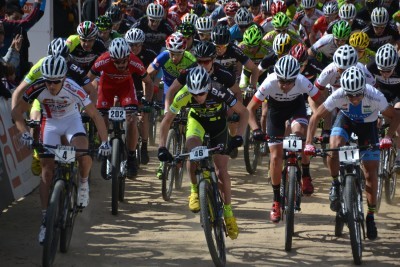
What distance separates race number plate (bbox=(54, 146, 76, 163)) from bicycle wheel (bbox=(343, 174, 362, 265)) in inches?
108

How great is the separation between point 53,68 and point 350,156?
313cm

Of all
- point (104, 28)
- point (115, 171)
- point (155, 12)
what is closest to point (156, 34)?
point (155, 12)

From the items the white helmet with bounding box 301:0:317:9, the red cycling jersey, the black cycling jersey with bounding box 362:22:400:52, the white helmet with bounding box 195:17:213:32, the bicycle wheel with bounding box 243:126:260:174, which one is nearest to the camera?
Result: the red cycling jersey

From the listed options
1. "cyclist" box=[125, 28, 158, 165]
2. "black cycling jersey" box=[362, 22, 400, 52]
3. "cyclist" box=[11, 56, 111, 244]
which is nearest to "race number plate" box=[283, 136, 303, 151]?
"cyclist" box=[11, 56, 111, 244]

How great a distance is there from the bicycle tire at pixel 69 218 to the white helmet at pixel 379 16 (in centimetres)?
786

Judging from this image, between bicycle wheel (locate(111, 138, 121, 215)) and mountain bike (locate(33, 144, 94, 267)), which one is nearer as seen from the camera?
mountain bike (locate(33, 144, 94, 267))

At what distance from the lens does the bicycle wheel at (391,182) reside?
13.6 metres

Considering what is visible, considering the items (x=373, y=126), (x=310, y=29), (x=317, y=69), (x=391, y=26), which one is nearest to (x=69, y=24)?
(x=310, y=29)

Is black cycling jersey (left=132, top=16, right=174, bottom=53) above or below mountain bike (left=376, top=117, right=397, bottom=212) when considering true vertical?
above

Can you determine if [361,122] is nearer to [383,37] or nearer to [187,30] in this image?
[187,30]

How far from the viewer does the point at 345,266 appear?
10594mm

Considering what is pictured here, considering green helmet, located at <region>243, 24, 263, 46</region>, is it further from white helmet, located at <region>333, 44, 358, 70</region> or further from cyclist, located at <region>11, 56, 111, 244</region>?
cyclist, located at <region>11, 56, 111, 244</region>

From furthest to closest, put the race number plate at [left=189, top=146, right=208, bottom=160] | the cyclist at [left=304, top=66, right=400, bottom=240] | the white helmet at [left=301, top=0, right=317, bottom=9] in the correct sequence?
the white helmet at [left=301, top=0, right=317, bottom=9]
the cyclist at [left=304, top=66, right=400, bottom=240]
the race number plate at [left=189, top=146, right=208, bottom=160]

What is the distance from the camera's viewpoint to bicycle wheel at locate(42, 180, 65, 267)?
32.2 ft
